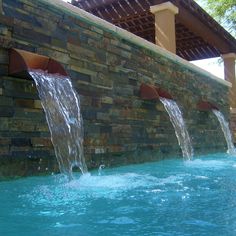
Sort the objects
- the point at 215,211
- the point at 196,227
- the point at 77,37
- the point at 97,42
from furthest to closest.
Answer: the point at 97,42 < the point at 77,37 < the point at 215,211 < the point at 196,227

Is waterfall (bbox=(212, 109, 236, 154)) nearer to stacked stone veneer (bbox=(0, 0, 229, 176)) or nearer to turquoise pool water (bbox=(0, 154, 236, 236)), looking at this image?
stacked stone veneer (bbox=(0, 0, 229, 176))

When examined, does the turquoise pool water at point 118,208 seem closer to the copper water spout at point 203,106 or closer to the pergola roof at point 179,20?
the copper water spout at point 203,106

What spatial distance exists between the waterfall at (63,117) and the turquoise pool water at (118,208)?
949 millimetres

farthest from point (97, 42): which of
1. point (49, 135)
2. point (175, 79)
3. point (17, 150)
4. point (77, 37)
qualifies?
point (175, 79)

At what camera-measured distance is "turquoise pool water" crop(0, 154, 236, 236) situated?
2211 mm

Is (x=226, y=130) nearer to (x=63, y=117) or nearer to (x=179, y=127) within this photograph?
(x=179, y=127)

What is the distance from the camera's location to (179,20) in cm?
1178

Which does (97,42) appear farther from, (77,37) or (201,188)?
(201,188)

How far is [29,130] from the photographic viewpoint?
15.4ft

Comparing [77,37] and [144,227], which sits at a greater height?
[77,37]

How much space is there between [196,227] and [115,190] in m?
1.42

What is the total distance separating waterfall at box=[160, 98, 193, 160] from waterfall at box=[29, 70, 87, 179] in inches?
124

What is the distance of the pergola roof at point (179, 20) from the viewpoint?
11.3 meters

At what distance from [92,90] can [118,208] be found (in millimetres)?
3412
